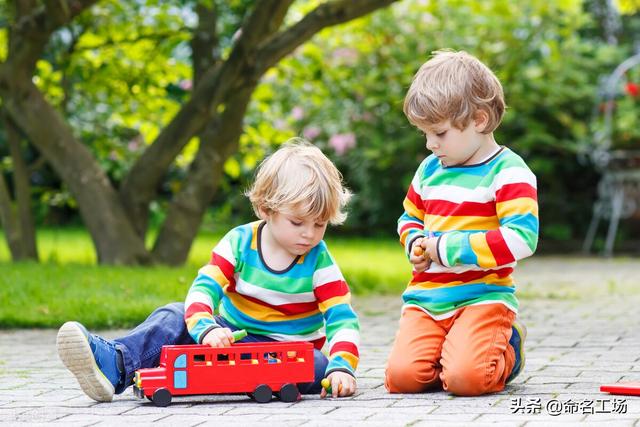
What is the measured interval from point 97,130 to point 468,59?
6771mm

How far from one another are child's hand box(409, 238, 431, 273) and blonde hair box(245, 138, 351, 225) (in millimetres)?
279

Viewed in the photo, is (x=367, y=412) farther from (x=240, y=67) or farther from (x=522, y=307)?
(x=240, y=67)

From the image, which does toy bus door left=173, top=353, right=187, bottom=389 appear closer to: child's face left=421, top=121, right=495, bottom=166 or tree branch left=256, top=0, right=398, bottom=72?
child's face left=421, top=121, right=495, bottom=166

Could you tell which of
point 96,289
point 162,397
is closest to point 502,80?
point 96,289

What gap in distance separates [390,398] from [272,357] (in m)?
0.41

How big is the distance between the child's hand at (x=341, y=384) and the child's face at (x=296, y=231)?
421 millimetres

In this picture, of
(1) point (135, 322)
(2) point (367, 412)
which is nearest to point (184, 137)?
(1) point (135, 322)

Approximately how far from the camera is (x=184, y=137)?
27.3ft

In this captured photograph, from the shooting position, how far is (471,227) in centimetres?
389

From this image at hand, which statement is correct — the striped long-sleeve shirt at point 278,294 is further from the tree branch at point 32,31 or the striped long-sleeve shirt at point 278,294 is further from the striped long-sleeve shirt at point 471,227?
the tree branch at point 32,31

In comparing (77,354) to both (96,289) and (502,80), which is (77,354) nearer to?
(96,289)

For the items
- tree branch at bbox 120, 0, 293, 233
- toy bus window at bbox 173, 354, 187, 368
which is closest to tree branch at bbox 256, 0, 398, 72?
tree branch at bbox 120, 0, 293, 233

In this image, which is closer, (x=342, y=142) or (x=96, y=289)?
(x=96, y=289)

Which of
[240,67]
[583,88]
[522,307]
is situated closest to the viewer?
[522,307]
